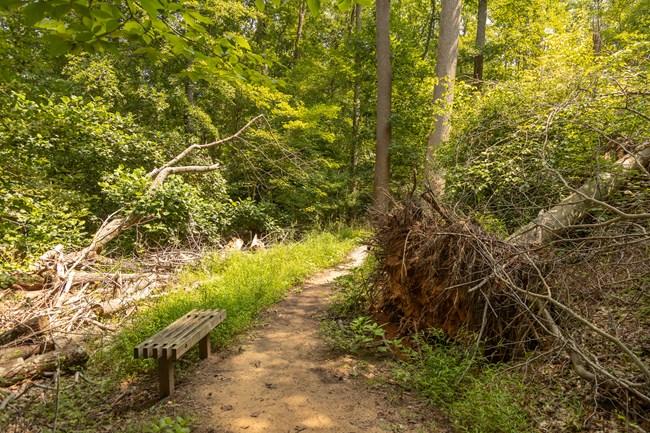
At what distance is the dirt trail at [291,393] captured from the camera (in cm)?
307

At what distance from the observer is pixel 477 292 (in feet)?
13.1

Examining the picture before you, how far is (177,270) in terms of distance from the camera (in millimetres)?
7555

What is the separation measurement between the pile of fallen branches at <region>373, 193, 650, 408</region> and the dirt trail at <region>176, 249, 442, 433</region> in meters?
1.12

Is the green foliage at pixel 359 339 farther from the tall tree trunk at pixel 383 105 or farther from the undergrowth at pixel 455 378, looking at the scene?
the tall tree trunk at pixel 383 105

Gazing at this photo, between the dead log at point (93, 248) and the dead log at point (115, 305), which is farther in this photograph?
the dead log at point (93, 248)

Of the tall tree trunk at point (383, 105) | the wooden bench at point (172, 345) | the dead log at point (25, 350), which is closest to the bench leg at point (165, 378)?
the wooden bench at point (172, 345)

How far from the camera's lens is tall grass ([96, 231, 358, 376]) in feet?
14.5

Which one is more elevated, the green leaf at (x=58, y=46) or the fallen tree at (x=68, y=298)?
the green leaf at (x=58, y=46)

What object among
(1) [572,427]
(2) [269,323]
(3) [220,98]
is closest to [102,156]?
(3) [220,98]

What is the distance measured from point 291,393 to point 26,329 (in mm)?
4426

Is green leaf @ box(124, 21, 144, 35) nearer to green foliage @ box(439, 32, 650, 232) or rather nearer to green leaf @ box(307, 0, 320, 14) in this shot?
green leaf @ box(307, 0, 320, 14)

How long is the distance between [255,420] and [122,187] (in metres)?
7.16

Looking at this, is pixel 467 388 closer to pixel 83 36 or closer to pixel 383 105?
pixel 83 36

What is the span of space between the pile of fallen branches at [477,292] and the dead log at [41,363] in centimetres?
417
